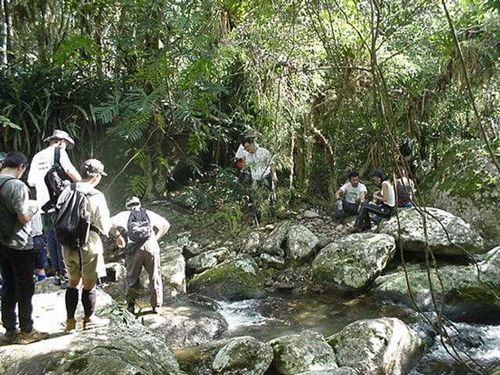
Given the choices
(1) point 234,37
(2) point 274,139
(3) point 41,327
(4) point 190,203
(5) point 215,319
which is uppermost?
(1) point 234,37

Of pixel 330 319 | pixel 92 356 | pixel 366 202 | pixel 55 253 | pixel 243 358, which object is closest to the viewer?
pixel 92 356

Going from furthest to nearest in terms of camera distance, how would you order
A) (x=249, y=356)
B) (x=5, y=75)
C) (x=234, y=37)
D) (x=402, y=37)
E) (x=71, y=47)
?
1. (x=5, y=75)
2. (x=402, y=37)
3. (x=234, y=37)
4. (x=249, y=356)
5. (x=71, y=47)

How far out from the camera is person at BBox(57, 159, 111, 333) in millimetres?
3891

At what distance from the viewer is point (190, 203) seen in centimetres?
905

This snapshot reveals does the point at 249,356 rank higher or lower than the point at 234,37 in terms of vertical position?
lower

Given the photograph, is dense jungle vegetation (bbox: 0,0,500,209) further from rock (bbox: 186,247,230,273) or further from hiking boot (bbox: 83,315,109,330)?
hiking boot (bbox: 83,315,109,330)

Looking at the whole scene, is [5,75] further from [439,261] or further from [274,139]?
[439,261]

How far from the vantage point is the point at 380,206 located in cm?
771

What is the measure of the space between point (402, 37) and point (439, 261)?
3.55 meters

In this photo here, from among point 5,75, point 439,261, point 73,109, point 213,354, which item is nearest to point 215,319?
point 213,354

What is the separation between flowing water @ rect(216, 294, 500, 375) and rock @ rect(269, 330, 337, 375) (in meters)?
0.92

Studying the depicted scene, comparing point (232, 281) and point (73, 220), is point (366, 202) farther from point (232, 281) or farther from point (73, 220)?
point (73, 220)

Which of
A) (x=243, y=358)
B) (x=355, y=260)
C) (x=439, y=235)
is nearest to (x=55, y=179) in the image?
(x=243, y=358)

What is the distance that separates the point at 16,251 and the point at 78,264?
47 centimetres
